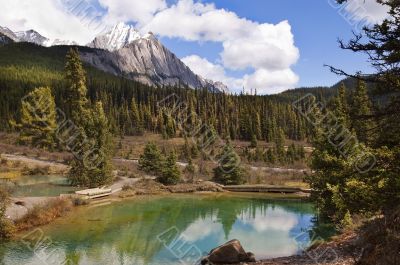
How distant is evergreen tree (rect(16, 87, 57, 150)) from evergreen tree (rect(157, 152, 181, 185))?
96.4 feet

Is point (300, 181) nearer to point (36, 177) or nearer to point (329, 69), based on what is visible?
point (36, 177)

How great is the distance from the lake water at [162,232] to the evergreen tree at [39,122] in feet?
117

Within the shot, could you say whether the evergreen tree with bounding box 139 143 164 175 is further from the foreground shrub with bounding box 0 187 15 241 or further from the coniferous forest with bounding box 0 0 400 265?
the foreground shrub with bounding box 0 187 15 241

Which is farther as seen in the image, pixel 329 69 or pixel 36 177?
pixel 36 177

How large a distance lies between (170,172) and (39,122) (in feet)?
110

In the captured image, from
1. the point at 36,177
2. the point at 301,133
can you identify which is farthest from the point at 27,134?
the point at 301,133

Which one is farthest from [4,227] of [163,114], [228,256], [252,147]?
[163,114]

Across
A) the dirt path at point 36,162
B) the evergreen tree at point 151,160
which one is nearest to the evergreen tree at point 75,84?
the dirt path at point 36,162

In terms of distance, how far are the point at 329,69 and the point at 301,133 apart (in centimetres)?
13199

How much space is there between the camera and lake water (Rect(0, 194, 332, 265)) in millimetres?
22359

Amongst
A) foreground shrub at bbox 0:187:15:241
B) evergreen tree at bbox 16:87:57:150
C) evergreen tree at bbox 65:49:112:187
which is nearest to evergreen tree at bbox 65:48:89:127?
evergreen tree at bbox 65:49:112:187

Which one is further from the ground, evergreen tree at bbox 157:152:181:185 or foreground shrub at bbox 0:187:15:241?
evergreen tree at bbox 157:152:181:185

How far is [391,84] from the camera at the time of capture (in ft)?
36.8

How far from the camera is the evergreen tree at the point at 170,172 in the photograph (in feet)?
169
